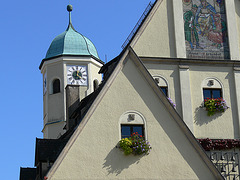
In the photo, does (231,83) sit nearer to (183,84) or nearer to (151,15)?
(183,84)

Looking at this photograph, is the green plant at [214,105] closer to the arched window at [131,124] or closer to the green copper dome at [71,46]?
the arched window at [131,124]

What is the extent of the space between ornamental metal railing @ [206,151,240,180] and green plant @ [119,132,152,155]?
13.3 feet

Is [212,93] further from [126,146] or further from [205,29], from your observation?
[126,146]

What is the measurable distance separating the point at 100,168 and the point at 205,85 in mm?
8551

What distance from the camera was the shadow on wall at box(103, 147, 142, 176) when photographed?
1170 inches

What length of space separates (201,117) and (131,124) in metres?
5.43

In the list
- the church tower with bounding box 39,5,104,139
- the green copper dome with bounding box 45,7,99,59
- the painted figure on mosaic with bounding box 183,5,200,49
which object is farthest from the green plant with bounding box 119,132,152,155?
the green copper dome with bounding box 45,7,99,59

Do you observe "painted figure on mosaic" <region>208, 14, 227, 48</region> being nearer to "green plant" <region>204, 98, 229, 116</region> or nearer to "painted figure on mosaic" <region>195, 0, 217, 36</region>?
"painted figure on mosaic" <region>195, 0, 217, 36</region>

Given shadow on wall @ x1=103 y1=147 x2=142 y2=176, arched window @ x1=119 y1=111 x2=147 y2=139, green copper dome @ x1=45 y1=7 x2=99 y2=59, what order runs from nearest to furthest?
1. shadow on wall @ x1=103 y1=147 x2=142 y2=176
2. arched window @ x1=119 y1=111 x2=147 y2=139
3. green copper dome @ x1=45 y1=7 x2=99 y2=59

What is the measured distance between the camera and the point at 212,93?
35.6 metres

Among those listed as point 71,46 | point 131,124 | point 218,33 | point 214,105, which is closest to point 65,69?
point 71,46

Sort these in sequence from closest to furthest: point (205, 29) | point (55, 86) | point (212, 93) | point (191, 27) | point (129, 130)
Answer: point (129, 130), point (212, 93), point (191, 27), point (205, 29), point (55, 86)

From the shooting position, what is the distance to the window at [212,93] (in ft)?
116

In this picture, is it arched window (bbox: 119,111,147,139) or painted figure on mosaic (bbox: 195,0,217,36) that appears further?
painted figure on mosaic (bbox: 195,0,217,36)
